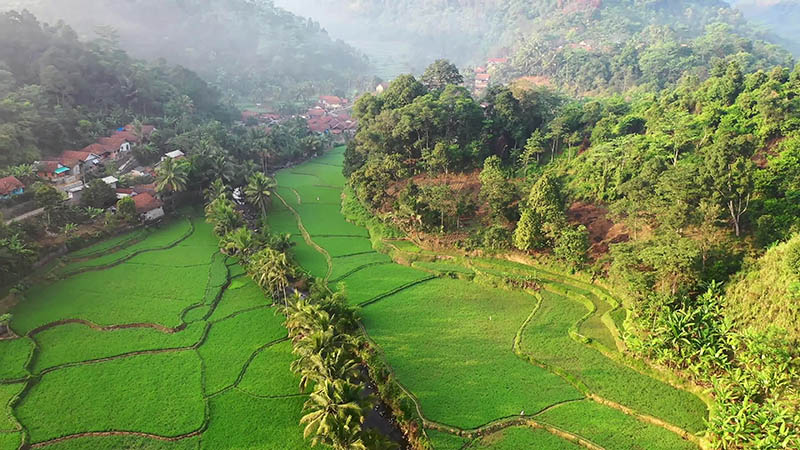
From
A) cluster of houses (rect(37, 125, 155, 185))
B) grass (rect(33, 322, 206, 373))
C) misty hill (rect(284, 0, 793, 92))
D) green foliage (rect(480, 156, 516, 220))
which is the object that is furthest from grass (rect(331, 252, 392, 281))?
misty hill (rect(284, 0, 793, 92))

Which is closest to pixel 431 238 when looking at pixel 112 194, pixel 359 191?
pixel 359 191

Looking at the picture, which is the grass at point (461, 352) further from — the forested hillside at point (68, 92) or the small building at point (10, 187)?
the forested hillside at point (68, 92)

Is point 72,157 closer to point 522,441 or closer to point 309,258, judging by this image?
point 309,258

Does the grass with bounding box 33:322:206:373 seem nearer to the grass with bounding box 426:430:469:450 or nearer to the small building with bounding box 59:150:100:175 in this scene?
the grass with bounding box 426:430:469:450

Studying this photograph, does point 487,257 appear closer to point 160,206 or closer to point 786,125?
point 786,125

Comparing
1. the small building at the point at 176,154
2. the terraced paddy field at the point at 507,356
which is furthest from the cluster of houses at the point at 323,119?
the terraced paddy field at the point at 507,356

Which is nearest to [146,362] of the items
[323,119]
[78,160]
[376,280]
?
[376,280]
